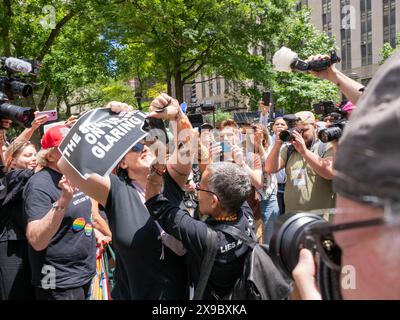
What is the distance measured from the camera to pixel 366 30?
138ft

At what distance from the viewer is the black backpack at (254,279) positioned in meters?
2.02

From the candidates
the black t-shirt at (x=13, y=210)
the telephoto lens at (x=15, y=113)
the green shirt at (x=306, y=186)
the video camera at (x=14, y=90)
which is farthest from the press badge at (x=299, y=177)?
the telephoto lens at (x=15, y=113)

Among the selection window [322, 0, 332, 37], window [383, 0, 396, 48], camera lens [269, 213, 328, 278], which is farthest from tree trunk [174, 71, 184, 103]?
window [322, 0, 332, 37]

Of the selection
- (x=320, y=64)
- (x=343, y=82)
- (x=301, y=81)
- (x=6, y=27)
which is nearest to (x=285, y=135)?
(x=320, y=64)

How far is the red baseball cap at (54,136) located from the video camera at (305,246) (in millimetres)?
2086

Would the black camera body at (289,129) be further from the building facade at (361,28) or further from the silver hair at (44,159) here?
the building facade at (361,28)

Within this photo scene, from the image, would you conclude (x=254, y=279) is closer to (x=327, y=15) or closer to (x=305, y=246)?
(x=305, y=246)

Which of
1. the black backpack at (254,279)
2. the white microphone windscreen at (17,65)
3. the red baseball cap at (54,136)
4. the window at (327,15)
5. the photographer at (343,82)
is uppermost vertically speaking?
the window at (327,15)

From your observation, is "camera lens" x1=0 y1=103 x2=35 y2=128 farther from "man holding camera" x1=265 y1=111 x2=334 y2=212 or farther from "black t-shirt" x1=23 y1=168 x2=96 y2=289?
"man holding camera" x1=265 y1=111 x2=334 y2=212

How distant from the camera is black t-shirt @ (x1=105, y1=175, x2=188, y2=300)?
7.18ft

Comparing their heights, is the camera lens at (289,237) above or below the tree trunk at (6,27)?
below

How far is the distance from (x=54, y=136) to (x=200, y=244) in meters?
1.47

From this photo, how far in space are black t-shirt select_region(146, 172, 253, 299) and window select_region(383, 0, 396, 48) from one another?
4180cm

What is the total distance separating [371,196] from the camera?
65cm
